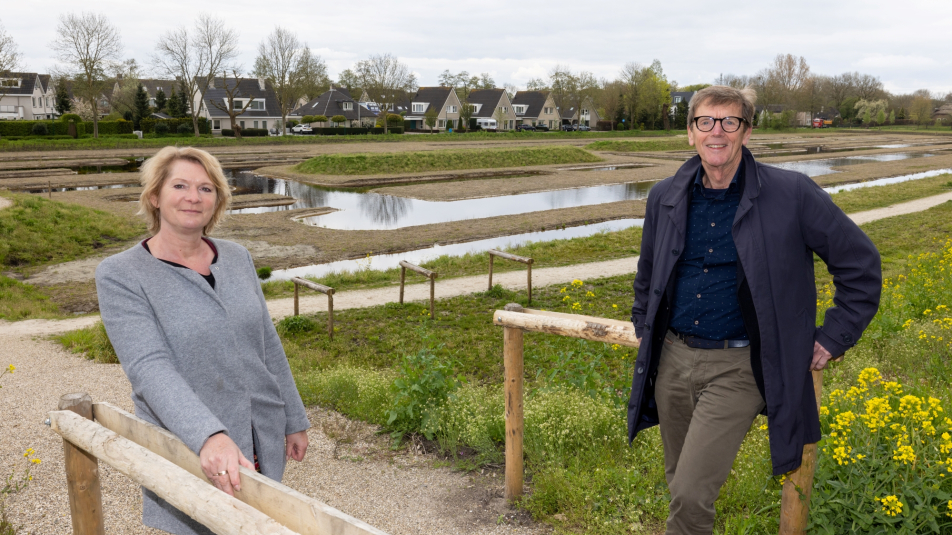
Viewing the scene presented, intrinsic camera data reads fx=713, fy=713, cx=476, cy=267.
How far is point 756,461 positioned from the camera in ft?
13.4

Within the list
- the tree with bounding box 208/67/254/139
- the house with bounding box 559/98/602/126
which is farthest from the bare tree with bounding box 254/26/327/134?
the house with bounding box 559/98/602/126

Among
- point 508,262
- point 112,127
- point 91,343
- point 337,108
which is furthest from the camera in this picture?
point 337,108

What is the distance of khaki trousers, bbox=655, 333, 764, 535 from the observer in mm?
2826

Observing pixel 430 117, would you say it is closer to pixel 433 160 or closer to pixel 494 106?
pixel 494 106

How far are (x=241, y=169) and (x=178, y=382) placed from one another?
42.1 metres

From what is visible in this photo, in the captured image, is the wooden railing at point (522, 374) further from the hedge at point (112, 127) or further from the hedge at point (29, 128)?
the hedge at point (112, 127)

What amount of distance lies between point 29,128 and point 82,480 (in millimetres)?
62030

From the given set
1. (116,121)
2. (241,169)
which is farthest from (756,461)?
(116,121)

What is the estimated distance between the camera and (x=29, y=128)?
179 feet

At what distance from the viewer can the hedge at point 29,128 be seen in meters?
53.0

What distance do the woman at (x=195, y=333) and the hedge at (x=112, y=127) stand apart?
6360 centimetres

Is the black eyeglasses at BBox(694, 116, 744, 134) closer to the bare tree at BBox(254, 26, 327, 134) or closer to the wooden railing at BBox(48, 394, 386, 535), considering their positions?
the wooden railing at BBox(48, 394, 386, 535)

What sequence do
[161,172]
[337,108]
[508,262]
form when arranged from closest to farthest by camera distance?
[161,172] < [508,262] < [337,108]

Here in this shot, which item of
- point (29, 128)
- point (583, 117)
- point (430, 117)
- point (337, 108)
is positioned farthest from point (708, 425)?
point (583, 117)
